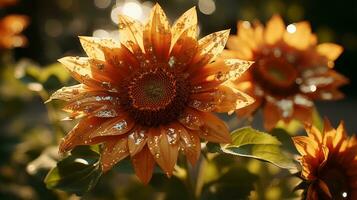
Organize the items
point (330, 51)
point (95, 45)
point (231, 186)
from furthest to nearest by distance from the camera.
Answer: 1. point (330, 51)
2. point (231, 186)
3. point (95, 45)

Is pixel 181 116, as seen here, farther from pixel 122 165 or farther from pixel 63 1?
pixel 63 1

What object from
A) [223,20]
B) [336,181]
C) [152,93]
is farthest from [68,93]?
[223,20]

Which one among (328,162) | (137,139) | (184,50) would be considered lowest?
(328,162)

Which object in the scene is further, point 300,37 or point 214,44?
point 300,37

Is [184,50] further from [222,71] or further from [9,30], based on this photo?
[9,30]

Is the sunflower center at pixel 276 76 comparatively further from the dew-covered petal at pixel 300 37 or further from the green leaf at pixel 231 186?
the green leaf at pixel 231 186

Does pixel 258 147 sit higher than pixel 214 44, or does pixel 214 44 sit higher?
pixel 214 44

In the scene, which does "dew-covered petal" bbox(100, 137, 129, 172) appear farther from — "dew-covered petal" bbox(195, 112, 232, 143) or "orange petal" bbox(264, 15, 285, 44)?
"orange petal" bbox(264, 15, 285, 44)

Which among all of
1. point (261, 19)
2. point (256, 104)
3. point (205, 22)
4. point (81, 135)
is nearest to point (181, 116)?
point (81, 135)
